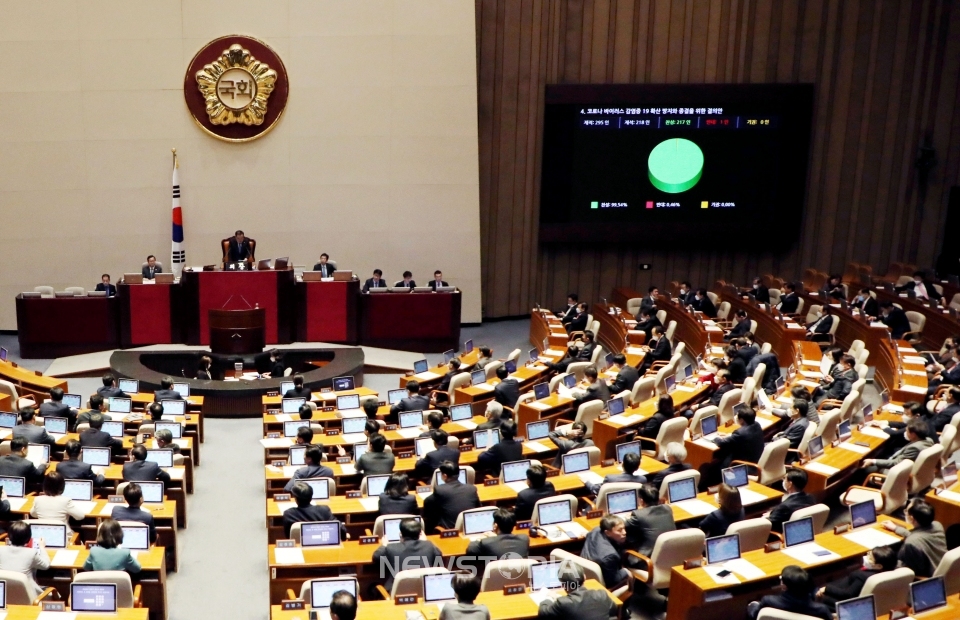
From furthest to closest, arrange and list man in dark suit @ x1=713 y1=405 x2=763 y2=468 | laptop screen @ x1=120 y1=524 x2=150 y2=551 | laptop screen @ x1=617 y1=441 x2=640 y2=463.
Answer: man in dark suit @ x1=713 y1=405 x2=763 y2=468
laptop screen @ x1=617 y1=441 x2=640 y2=463
laptop screen @ x1=120 y1=524 x2=150 y2=551

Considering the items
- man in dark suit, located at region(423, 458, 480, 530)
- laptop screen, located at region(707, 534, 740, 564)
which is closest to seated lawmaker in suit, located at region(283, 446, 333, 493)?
man in dark suit, located at region(423, 458, 480, 530)

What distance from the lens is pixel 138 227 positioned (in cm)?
1745

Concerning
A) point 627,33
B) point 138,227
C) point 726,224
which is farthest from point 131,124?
point 726,224

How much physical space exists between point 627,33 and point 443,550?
13911 millimetres

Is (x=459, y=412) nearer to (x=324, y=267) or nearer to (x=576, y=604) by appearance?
(x=576, y=604)

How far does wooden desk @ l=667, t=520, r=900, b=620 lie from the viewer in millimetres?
6633

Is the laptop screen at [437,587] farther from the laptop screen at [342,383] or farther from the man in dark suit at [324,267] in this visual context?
the man in dark suit at [324,267]

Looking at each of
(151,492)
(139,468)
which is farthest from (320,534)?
(139,468)

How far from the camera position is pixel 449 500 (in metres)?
7.88

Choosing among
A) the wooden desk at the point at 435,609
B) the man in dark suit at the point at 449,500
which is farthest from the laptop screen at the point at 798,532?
the man in dark suit at the point at 449,500

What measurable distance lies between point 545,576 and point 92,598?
112 inches

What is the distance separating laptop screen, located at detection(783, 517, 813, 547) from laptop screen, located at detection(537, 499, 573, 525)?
1619mm

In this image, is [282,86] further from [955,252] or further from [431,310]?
[955,252]

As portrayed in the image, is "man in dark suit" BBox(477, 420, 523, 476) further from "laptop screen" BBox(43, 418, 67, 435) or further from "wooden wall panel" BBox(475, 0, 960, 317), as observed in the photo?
"wooden wall panel" BBox(475, 0, 960, 317)
